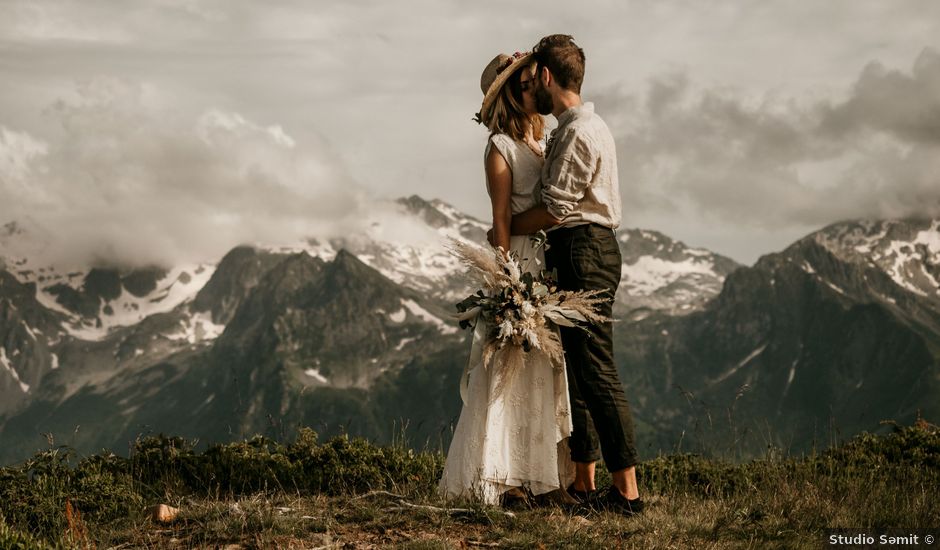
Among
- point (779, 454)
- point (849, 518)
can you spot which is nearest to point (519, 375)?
point (849, 518)

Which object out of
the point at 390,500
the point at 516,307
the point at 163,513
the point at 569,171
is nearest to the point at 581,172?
the point at 569,171

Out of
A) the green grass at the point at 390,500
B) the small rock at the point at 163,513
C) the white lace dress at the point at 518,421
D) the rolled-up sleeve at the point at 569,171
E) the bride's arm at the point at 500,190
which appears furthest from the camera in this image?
the white lace dress at the point at 518,421

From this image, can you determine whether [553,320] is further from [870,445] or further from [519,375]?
[870,445]

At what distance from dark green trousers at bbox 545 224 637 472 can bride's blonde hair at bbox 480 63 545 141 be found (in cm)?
110

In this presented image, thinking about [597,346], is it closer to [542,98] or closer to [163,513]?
[542,98]

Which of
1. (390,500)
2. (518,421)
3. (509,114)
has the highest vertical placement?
(509,114)

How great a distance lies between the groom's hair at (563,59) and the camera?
27.9ft

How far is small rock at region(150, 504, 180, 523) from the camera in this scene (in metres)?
8.77

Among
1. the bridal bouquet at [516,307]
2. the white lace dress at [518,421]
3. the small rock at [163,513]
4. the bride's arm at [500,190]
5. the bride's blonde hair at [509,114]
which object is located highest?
the bride's blonde hair at [509,114]

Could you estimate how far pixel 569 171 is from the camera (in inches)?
330

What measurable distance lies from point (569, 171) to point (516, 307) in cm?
134

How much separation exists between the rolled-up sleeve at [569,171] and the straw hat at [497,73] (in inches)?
35.0

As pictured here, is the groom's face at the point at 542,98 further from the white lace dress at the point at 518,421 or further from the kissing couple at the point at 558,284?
the white lace dress at the point at 518,421

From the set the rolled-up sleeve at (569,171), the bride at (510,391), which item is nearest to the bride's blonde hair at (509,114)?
the bride at (510,391)
